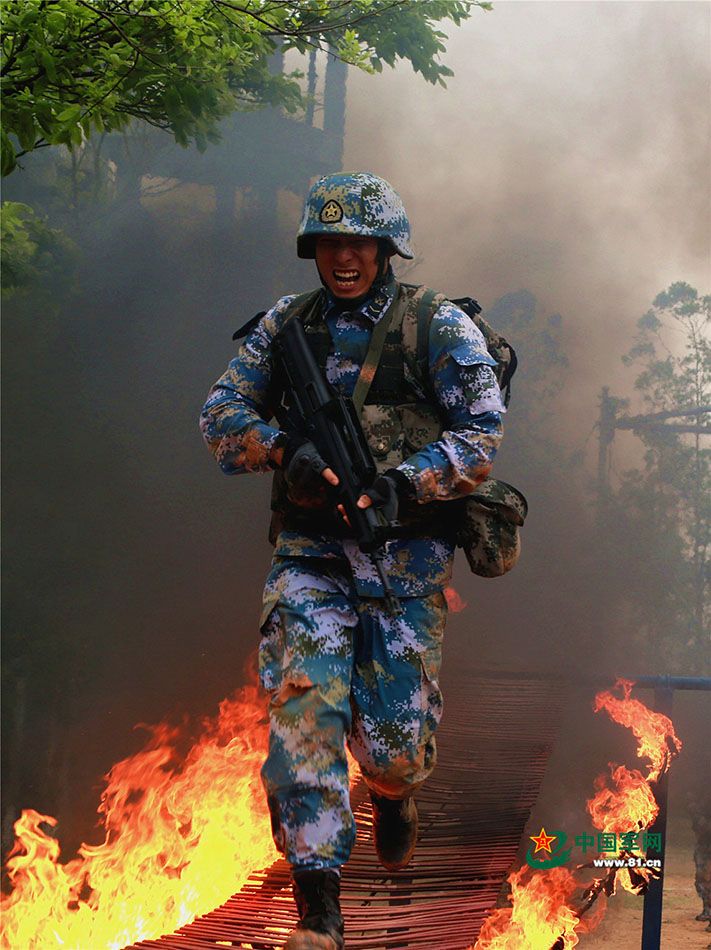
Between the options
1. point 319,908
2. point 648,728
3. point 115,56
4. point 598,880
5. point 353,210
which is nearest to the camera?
point 319,908

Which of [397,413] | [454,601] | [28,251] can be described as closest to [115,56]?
[397,413]

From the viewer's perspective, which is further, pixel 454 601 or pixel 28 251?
pixel 454 601

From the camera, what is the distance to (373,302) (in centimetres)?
346

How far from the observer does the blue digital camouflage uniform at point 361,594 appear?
3.08 m

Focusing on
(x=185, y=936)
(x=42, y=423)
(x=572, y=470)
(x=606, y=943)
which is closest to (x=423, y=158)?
(x=572, y=470)

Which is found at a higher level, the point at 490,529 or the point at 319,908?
the point at 490,529

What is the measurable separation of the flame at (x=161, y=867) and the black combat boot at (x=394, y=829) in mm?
2530

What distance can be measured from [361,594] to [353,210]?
3.49 feet

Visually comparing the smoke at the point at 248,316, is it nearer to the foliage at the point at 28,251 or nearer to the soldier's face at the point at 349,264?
the foliage at the point at 28,251

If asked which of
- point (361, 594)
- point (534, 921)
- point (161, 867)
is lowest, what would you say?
point (534, 921)

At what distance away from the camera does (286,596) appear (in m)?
3.21

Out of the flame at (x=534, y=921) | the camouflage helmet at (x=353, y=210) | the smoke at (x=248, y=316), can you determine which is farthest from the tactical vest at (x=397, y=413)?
the smoke at (x=248, y=316)

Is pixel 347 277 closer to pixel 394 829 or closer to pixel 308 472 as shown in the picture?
pixel 308 472

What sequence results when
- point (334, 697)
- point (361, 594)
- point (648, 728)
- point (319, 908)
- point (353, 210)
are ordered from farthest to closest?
point (648, 728) → point (353, 210) → point (361, 594) → point (334, 697) → point (319, 908)
